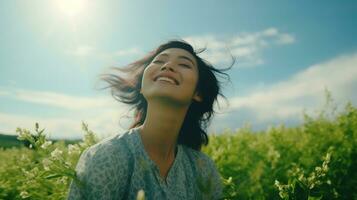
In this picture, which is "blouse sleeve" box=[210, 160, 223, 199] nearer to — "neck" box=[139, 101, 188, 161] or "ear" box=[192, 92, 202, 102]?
"neck" box=[139, 101, 188, 161]

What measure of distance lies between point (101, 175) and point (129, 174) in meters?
0.28

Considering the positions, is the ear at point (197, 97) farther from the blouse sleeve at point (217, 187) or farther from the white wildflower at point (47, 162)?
the white wildflower at point (47, 162)

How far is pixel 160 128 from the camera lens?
3447mm

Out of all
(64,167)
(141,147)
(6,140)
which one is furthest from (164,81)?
(6,140)

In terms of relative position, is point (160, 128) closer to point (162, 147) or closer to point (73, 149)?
point (162, 147)

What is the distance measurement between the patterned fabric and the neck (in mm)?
106

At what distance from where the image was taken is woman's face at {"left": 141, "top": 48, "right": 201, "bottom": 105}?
3.32 m

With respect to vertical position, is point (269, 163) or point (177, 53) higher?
point (177, 53)

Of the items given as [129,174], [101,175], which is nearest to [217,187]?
[129,174]

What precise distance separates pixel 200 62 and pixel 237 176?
133 centimetres

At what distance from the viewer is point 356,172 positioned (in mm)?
5992

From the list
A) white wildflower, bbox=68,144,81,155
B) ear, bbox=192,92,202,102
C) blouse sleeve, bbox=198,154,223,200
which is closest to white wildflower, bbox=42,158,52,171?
white wildflower, bbox=68,144,81,155

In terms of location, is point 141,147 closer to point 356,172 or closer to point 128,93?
point 128,93

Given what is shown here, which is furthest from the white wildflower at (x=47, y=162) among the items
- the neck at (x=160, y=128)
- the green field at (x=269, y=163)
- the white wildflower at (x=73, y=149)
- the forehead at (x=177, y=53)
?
the forehead at (x=177, y=53)
